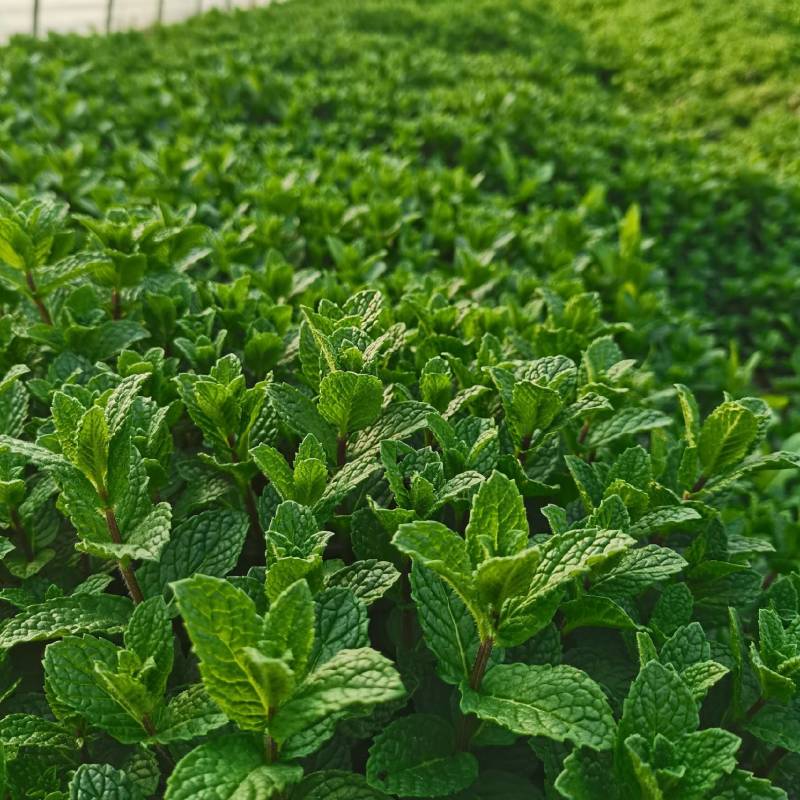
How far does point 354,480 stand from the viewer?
4.48 feet

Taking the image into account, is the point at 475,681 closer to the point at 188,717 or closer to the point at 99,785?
the point at 188,717

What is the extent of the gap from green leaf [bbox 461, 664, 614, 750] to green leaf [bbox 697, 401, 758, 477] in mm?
686

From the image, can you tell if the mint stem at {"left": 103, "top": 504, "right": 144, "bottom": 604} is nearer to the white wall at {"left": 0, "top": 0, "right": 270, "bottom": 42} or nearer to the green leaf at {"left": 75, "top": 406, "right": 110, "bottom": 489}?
the green leaf at {"left": 75, "top": 406, "right": 110, "bottom": 489}

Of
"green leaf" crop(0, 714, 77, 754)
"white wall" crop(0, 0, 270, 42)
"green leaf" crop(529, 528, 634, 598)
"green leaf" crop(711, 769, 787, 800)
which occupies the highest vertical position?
"white wall" crop(0, 0, 270, 42)

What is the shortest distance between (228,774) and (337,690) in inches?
6.8

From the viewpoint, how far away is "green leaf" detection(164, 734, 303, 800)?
944 mm

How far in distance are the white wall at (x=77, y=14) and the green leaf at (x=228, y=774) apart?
8302 mm

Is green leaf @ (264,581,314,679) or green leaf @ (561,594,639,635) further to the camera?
green leaf @ (561,594,639,635)

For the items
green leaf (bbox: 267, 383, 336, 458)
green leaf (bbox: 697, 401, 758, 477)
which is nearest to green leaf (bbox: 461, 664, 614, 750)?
green leaf (bbox: 267, 383, 336, 458)

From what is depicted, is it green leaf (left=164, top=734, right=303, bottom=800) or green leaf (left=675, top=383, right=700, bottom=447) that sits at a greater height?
green leaf (left=675, top=383, right=700, bottom=447)

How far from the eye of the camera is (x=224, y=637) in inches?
38.8

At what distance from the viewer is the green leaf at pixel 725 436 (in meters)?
1.52

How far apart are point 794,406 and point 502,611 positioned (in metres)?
3.93

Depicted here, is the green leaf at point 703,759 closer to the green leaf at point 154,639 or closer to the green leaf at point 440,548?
the green leaf at point 440,548
